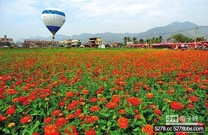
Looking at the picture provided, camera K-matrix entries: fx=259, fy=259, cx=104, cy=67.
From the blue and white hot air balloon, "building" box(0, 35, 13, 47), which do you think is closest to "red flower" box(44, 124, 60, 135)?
the blue and white hot air balloon

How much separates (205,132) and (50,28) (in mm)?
40982

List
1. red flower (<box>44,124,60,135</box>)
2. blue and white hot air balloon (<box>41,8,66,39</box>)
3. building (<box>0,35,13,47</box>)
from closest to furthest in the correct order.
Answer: red flower (<box>44,124,60,135</box>), blue and white hot air balloon (<box>41,8,66,39</box>), building (<box>0,35,13,47</box>)

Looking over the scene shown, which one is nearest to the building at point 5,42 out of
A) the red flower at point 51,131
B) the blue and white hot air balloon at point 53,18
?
the blue and white hot air balloon at point 53,18

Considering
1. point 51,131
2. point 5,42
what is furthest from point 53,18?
point 5,42

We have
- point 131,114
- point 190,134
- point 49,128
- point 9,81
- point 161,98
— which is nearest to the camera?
point 49,128

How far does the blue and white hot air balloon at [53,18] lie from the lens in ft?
134

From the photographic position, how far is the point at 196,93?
4.63 meters

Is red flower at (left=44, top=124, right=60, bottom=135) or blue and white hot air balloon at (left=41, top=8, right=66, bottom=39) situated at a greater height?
blue and white hot air balloon at (left=41, top=8, right=66, bottom=39)

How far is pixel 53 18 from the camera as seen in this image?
40.9 m

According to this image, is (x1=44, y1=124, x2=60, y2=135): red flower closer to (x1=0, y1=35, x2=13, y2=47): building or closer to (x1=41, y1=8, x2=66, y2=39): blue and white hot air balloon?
(x1=41, y1=8, x2=66, y2=39): blue and white hot air balloon

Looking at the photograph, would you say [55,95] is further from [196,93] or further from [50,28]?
[50,28]

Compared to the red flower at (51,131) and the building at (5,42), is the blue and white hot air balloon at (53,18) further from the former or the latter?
the red flower at (51,131)

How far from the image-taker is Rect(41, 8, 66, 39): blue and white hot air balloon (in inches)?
1606

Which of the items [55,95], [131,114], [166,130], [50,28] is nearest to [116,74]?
[55,95]
